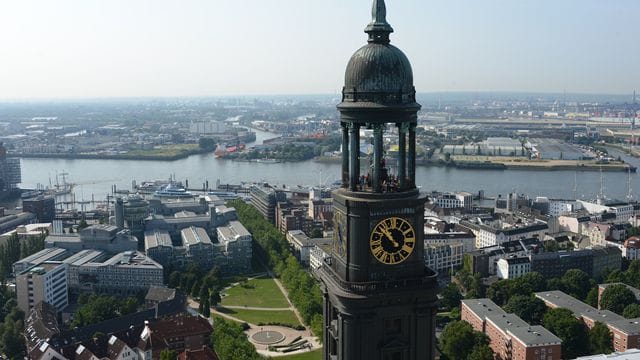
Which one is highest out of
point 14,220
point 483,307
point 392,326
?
point 392,326

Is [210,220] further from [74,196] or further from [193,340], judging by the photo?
[74,196]

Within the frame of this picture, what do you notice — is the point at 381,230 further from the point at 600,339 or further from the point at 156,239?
the point at 156,239

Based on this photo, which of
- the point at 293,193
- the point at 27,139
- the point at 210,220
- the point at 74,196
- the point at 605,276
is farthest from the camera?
the point at 27,139

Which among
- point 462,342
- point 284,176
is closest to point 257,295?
point 462,342

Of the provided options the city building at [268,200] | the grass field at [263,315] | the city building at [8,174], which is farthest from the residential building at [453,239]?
the city building at [8,174]

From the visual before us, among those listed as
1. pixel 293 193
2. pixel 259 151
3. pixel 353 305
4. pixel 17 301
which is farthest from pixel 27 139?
pixel 353 305

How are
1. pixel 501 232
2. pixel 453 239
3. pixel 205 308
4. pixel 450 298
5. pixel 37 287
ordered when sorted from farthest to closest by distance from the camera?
pixel 501 232 → pixel 453 239 → pixel 450 298 → pixel 37 287 → pixel 205 308

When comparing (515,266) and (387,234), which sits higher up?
(387,234)

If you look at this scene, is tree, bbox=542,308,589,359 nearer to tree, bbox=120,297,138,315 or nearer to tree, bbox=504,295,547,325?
tree, bbox=504,295,547,325
